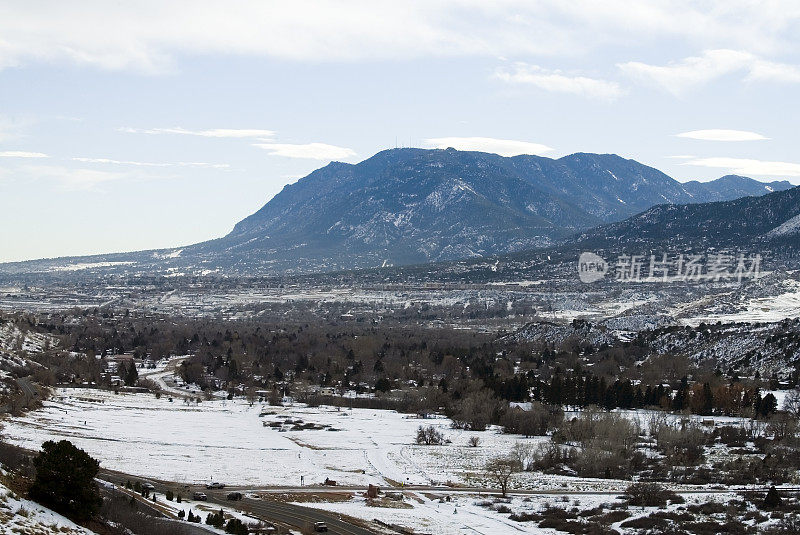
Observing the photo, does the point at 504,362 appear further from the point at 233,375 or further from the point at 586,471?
the point at 586,471

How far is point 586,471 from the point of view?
71438 millimetres

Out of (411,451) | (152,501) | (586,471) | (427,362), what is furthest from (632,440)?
(427,362)

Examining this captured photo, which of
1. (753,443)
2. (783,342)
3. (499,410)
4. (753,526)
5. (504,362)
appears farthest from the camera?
(504,362)

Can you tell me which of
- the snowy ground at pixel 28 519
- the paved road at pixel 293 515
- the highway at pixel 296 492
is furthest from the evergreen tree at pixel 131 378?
the snowy ground at pixel 28 519

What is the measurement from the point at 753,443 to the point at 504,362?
174 feet

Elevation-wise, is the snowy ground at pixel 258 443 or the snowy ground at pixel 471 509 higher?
the snowy ground at pixel 471 509

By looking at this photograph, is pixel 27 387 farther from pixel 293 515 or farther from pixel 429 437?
pixel 293 515

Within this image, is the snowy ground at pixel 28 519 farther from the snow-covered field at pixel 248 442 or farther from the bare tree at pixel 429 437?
the bare tree at pixel 429 437

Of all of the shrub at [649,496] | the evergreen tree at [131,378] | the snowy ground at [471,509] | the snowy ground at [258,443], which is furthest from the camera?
the evergreen tree at [131,378]

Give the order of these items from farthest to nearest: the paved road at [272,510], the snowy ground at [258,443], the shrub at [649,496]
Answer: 1. the snowy ground at [258,443]
2. the shrub at [649,496]
3. the paved road at [272,510]

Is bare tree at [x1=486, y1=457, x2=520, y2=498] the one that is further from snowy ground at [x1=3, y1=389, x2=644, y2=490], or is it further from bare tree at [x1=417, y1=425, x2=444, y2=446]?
bare tree at [x1=417, y1=425, x2=444, y2=446]

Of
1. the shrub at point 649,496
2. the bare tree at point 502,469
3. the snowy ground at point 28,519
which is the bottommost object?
the bare tree at point 502,469

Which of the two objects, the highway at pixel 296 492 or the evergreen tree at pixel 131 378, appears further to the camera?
the evergreen tree at pixel 131 378

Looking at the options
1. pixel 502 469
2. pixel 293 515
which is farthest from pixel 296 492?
pixel 502 469
